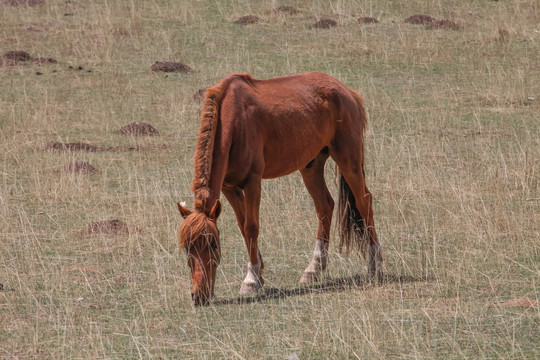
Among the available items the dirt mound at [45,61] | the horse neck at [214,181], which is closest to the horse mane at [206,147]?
the horse neck at [214,181]

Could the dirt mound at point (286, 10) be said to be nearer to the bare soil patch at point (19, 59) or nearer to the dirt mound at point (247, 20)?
the dirt mound at point (247, 20)

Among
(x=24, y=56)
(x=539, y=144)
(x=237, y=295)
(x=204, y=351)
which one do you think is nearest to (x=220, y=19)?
(x=24, y=56)

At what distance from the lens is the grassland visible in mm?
6922

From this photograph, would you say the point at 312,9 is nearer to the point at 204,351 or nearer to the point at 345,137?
the point at 345,137

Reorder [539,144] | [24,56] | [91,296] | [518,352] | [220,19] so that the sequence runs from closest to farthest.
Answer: [518,352], [91,296], [539,144], [24,56], [220,19]

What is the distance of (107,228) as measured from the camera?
10.2m

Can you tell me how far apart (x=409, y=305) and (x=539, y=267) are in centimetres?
170

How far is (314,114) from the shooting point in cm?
909

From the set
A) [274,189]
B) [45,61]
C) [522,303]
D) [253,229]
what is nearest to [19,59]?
[45,61]

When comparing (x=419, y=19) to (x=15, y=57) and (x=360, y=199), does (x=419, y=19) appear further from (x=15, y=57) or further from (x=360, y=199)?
(x=360, y=199)

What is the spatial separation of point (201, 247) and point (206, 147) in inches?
37.7

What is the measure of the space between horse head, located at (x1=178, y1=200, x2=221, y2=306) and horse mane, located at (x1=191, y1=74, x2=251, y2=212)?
15 cm

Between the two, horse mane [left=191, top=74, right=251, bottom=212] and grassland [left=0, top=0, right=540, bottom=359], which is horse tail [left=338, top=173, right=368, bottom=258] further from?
horse mane [left=191, top=74, right=251, bottom=212]

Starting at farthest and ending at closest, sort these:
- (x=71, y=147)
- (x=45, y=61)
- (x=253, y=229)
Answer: (x=45, y=61) → (x=71, y=147) → (x=253, y=229)
